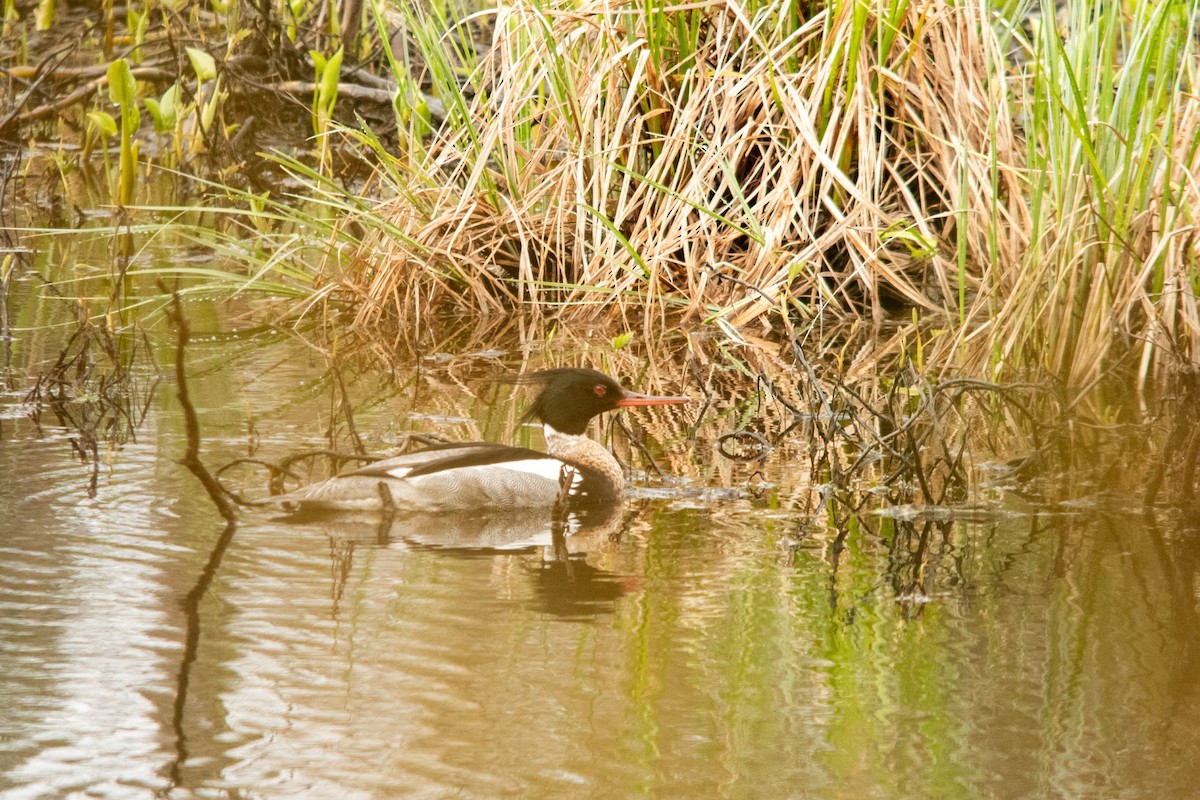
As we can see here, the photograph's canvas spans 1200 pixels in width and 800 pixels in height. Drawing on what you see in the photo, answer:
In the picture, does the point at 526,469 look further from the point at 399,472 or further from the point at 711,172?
the point at 711,172

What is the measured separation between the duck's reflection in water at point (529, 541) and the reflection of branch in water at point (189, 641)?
0.95 ft

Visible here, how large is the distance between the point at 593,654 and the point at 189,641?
0.88 m

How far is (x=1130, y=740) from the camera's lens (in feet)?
10.6

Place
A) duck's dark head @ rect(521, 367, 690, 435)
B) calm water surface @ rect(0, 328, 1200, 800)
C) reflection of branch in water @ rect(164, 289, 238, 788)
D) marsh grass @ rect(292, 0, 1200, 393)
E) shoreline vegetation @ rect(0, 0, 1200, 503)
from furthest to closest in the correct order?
marsh grass @ rect(292, 0, 1200, 393) < shoreline vegetation @ rect(0, 0, 1200, 503) < duck's dark head @ rect(521, 367, 690, 435) < reflection of branch in water @ rect(164, 289, 238, 788) < calm water surface @ rect(0, 328, 1200, 800)

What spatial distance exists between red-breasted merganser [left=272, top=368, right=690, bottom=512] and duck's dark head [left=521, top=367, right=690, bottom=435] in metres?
0.21

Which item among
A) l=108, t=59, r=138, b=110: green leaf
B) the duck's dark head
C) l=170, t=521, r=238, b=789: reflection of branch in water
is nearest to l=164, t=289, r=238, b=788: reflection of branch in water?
l=170, t=521, r=238, b=789: reflection of branch in water

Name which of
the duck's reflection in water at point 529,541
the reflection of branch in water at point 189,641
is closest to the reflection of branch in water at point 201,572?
the reflection of branch in water at point 189,641

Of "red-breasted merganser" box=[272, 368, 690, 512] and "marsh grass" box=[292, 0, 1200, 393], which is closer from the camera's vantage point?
"red-breasted merganser" box=[272, 368, 690, 512]

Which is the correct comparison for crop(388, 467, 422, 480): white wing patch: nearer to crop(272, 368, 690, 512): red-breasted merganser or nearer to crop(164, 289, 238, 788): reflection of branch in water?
crop(272, 368, 690, 512): red-breasted merganser

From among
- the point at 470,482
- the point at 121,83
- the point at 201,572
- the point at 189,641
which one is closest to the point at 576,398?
the point at 470,482

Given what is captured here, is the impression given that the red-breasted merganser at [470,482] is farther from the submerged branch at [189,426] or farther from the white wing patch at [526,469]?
the submerged branch at [189,426]

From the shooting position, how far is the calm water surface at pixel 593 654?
10.1 feet

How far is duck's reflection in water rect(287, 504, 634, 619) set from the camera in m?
4.14

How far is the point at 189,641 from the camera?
144 inches
